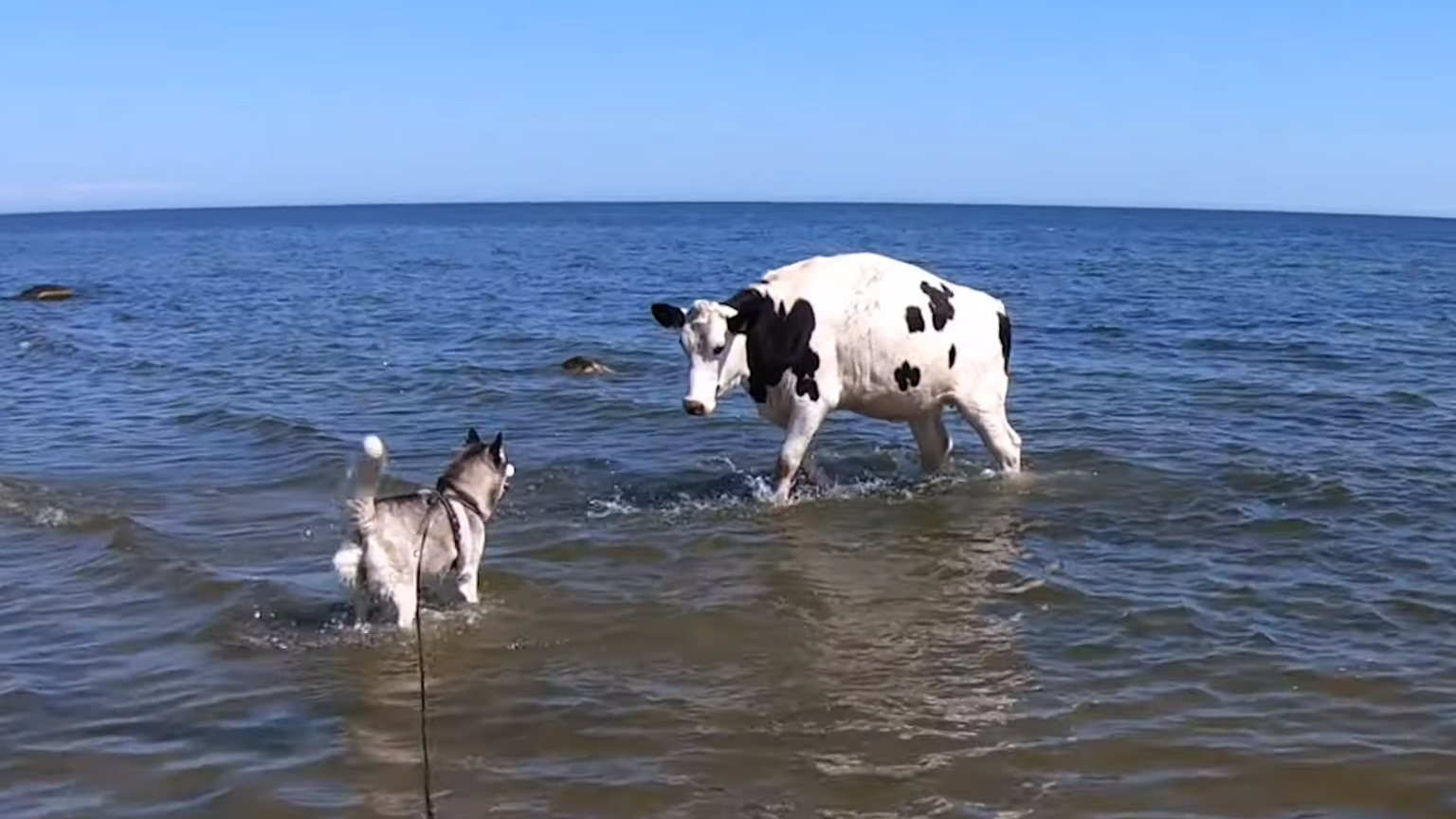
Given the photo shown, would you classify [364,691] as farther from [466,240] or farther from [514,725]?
[466,240]

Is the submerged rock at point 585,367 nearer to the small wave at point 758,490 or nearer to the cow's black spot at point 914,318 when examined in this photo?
the small wave at point 758,490

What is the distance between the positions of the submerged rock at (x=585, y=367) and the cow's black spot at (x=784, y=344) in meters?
8.86

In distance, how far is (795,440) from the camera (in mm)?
11812

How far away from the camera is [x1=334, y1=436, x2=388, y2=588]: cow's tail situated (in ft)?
24.9

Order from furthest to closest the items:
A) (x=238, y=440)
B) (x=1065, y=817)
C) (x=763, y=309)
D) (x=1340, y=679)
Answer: (x=238, y=440), (x=763, y=309), (x=1340, y=679), (x=1065, y=817)

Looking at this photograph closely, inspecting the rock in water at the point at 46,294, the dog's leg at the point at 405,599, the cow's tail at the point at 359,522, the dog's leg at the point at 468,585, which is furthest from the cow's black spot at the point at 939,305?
the rock in water at the point at 46,294

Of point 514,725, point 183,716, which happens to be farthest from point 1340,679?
point 183,716

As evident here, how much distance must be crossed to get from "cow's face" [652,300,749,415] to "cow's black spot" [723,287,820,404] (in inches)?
10.5

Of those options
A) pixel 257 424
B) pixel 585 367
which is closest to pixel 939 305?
pixel 257 424

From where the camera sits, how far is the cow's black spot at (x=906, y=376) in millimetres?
11969

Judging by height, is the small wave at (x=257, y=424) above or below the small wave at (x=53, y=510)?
above

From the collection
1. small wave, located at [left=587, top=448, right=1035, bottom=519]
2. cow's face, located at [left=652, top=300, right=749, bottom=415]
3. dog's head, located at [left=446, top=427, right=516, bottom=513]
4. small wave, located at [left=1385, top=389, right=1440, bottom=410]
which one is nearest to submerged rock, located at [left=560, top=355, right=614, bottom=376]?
small wave, located at [left=587, top=448, right=1035, bottom=519]

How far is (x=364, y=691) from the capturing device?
7.54 metres

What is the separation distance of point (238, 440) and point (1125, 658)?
10.7 metres
